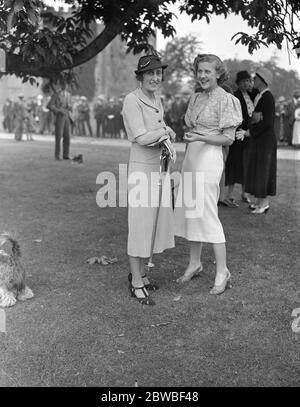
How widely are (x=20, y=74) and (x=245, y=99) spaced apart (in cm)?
366

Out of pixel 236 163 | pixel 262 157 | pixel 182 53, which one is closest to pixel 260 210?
pixel 262 157

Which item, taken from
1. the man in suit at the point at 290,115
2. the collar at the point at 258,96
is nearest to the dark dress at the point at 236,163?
the collar at the point at 258,96

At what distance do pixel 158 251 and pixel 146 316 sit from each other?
2.24 feet

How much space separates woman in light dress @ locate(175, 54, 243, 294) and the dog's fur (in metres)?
1.54

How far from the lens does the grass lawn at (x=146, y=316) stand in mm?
3631

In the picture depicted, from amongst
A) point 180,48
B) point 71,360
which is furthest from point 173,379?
point 180,48

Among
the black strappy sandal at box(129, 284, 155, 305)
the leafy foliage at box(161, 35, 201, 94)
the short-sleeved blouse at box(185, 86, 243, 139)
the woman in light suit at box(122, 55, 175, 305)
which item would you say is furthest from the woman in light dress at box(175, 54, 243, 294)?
the leafy foliage at box(161, 35, 201, 94)

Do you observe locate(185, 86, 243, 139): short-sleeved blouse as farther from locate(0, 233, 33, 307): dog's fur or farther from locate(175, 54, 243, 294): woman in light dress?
locate(0, 233, 33, 307): dog's fur

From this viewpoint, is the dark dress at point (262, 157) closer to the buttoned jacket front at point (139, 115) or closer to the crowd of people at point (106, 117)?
the buttoned jacket front at point (139, 115)

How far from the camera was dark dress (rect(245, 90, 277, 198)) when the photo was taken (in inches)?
331

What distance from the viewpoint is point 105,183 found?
461 inches

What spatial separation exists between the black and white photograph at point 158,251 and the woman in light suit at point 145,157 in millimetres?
12

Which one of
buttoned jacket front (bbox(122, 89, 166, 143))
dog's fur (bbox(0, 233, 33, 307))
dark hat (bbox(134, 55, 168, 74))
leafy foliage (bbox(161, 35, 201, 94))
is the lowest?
dog's fur (bbox(0, 233, 33, 307))

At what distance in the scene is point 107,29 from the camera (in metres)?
8.52
